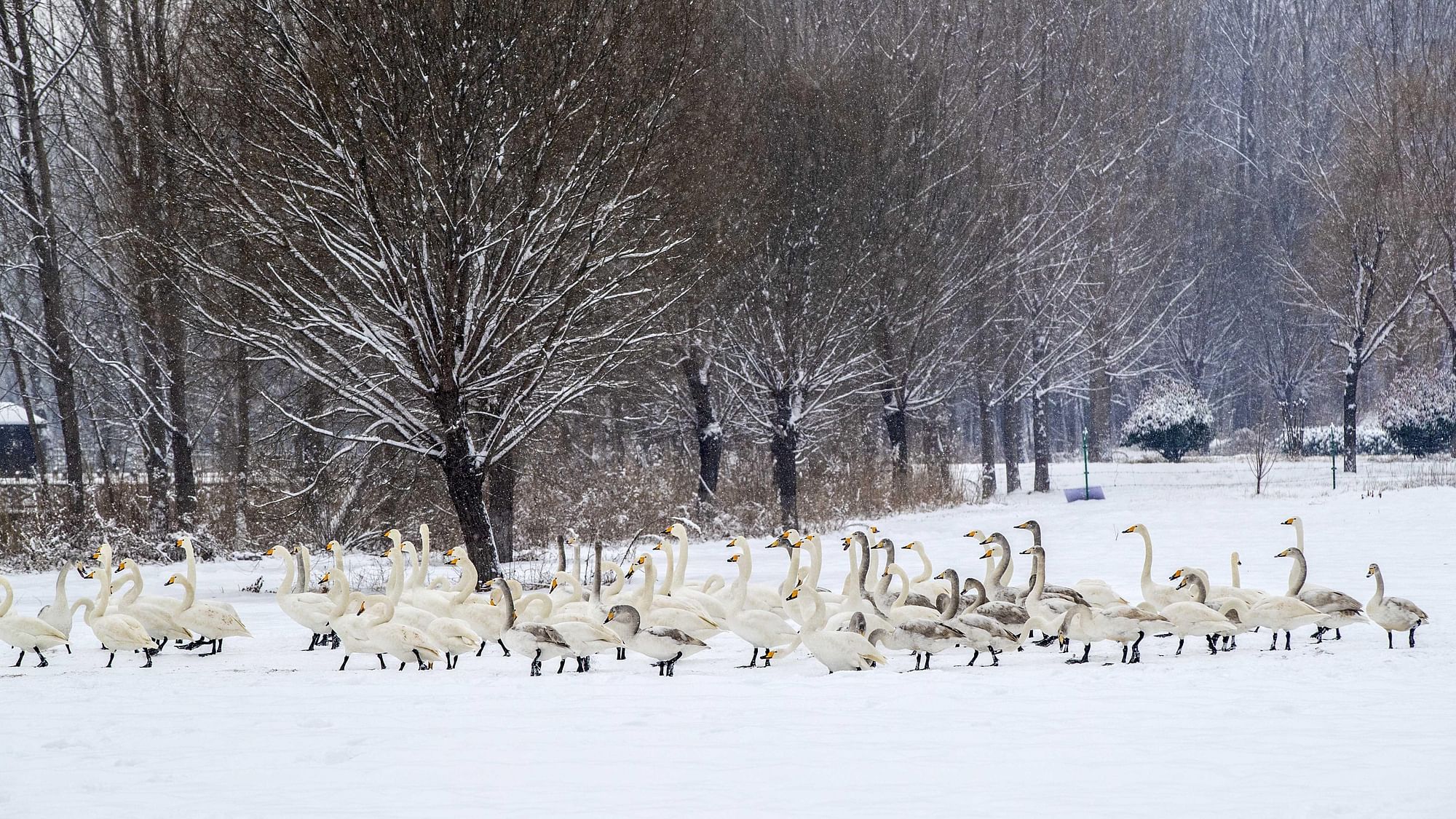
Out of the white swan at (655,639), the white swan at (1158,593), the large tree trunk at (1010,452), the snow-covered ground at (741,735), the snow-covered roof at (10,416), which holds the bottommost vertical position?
the snow-covered ground at (741,735)

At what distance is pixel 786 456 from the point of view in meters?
21.0

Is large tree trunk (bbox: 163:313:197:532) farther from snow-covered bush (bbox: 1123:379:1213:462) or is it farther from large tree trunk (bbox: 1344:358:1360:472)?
snow-covered bush (bbox: 1123:379:1213:462)

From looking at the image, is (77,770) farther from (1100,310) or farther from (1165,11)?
(1165,11)

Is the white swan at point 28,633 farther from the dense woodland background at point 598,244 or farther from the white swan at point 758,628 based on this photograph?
the white swan at point 758,628

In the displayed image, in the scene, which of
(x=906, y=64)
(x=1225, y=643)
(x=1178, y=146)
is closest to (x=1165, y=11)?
(x=1178, y=146)

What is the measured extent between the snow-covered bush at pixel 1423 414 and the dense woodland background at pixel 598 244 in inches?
77.9

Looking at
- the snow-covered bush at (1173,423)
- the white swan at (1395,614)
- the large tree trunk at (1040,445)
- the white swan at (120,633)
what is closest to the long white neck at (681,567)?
the white swan at (120,633)

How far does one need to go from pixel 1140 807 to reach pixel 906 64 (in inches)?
840

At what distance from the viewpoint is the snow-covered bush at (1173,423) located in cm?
3547

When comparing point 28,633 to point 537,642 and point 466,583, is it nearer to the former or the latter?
point 466,583

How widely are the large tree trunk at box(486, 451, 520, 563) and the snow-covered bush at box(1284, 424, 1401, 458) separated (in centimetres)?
2682

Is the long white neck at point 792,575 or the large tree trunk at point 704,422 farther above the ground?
the large tree trunk at point 704,422

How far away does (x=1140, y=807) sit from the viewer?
5.26 meters

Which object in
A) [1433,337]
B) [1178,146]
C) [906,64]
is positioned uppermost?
[1178,146]
